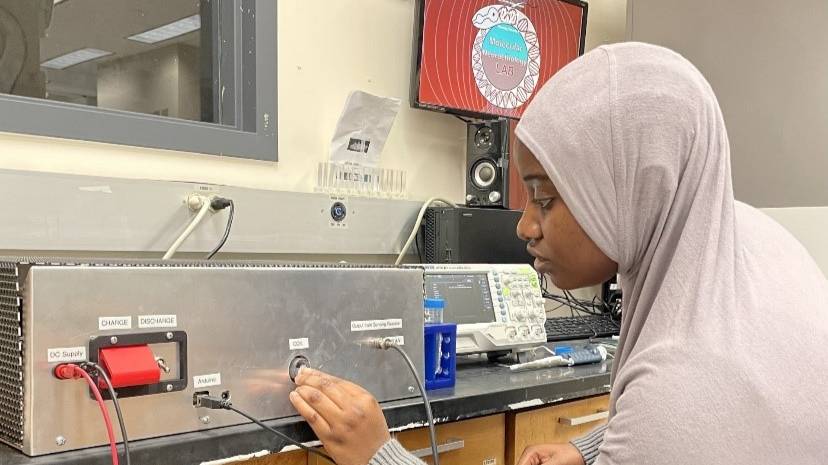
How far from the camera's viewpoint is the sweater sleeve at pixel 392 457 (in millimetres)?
855

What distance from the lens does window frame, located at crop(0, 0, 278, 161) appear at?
143cm

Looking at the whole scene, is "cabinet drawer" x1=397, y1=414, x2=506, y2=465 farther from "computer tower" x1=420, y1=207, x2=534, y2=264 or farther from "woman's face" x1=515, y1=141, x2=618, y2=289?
"computer tower" x1=420, y1=207, x2=534, y2=264

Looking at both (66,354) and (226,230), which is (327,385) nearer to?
(66,354)

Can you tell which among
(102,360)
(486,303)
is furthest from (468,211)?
(102,360)

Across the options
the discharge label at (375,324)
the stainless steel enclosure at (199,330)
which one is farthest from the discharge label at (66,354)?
the discharge label at (375,324)

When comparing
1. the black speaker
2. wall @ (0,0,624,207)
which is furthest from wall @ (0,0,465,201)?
the black speaker

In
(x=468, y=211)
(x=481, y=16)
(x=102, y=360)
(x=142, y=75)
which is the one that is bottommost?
(x=102, y=360)

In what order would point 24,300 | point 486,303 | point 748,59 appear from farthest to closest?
1. point 748,59
2. point 486,303
3. point 24,300

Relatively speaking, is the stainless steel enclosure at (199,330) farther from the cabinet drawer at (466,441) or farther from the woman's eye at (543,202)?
the woman's eye at (543,202)

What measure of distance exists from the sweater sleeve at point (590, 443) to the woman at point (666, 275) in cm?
27

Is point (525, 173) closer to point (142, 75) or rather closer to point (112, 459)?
point (112, 459)

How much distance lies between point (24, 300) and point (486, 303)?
87 cm

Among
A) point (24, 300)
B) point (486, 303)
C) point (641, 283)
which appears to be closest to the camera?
point (24, 300)

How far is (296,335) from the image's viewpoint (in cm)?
90
